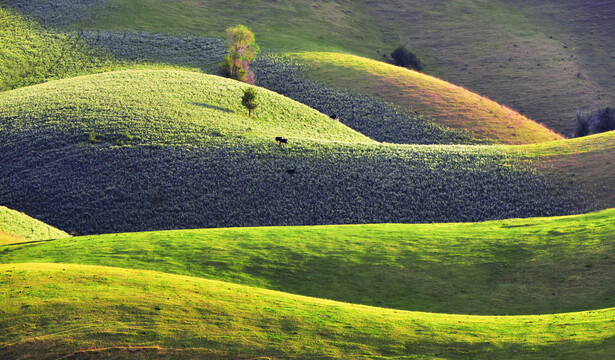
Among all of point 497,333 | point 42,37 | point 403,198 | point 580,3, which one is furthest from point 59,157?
point 580,3

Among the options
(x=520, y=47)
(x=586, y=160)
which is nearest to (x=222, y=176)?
(x=586, y=160)

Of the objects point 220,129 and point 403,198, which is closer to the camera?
point 403,198

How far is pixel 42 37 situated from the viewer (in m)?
95.8

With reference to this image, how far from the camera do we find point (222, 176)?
155 feet

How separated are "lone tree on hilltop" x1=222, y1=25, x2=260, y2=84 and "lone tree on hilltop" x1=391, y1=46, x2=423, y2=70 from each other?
34237 mm

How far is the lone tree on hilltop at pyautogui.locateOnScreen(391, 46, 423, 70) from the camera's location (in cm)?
10944

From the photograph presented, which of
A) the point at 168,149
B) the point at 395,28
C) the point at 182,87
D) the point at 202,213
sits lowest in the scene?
the point at 202,213

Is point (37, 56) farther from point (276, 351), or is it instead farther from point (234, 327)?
point (276, 351)

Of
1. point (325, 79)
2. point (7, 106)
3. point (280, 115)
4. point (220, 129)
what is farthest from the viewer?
point (325, 79)

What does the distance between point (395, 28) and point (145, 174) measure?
318ft

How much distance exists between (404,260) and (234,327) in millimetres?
13010

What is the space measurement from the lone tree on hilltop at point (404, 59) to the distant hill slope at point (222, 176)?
55.3 meters

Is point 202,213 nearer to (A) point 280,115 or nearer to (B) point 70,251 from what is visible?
(B) point 70,251

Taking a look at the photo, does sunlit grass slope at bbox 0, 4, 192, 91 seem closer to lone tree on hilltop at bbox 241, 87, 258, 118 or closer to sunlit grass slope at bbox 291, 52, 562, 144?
sunlit grass slope at bbox 291, 52, 562, 144
